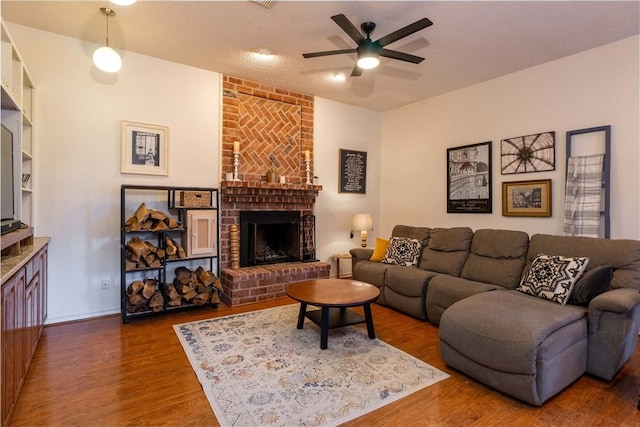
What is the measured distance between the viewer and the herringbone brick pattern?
438 centimetres

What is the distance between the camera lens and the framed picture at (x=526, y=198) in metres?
3.61

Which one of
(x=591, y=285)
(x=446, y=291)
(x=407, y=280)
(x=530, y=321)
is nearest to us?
(x=530, y=321)

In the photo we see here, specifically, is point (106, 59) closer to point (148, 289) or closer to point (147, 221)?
point (147, 221)

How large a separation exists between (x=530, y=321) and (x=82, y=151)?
4.14m

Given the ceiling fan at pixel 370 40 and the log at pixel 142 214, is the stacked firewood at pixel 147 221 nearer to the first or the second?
the log at pixel 142 214

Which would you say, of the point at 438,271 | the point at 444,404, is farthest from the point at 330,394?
the point at 438,271

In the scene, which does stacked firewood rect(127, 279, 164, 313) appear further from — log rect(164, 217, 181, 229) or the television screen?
the television screen

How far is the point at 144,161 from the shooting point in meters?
3.65

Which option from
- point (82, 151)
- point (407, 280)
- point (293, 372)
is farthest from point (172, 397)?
point (82, 151)

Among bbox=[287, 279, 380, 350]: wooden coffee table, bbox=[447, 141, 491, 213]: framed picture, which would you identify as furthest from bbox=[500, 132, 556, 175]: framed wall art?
bbox=[287, 279, 380, 350]: wooden coffee table

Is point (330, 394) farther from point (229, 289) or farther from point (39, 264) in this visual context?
point (39, 264)

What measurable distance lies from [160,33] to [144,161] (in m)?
1.32

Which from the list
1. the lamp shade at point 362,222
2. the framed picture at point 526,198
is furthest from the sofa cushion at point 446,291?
the lamp shade at point 362,222

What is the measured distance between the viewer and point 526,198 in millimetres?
3783
